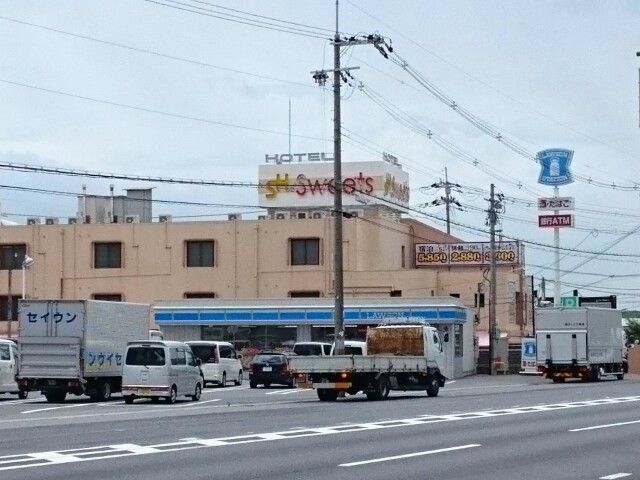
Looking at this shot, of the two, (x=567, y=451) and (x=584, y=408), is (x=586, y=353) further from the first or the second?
(x=567, y=451)

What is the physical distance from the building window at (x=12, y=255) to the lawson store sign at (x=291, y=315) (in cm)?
1260

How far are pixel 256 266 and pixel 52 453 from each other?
5610 cm

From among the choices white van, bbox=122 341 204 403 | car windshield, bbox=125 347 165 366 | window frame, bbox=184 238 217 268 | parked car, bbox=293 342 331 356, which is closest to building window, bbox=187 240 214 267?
window frame, bbox=184 238 217 268

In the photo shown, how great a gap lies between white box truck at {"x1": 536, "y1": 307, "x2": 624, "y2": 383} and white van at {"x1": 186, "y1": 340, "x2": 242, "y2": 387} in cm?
1673

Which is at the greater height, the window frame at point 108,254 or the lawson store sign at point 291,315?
the window frame at point 108,254

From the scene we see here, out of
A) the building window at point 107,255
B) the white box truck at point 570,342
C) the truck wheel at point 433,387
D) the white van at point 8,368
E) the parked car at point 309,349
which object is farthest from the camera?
the building window at point 107,255

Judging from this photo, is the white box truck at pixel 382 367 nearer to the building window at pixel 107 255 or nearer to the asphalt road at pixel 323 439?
the asphalt road at pixel 323 439

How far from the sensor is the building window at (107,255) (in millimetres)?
79062

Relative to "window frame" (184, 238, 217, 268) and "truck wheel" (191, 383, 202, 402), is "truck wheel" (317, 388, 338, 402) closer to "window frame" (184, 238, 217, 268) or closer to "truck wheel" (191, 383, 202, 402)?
"truck wheel" (191, 383, 202, 402)

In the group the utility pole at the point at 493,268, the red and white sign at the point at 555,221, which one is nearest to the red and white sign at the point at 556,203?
the red and white sign at the point at 555,221

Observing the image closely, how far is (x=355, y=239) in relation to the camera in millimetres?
76875

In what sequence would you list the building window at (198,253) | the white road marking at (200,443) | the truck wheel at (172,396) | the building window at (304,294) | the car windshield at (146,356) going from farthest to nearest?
the building window at (198,253)
the building window at (304,294)
the truck wheel at (172,396)
the car windshield at (146,356)
the white road marking at (200,443)

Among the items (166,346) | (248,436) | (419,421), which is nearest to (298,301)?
(166,346)

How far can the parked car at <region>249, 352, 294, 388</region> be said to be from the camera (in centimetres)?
5150
